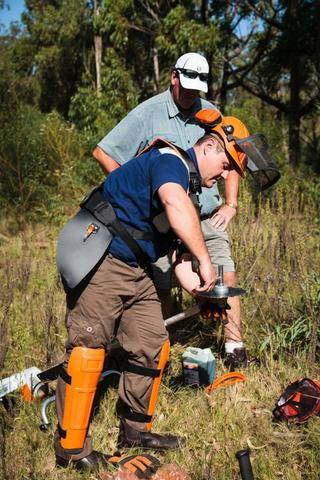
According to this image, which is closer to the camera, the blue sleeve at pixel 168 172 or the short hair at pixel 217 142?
the blue sleeve at pixel 168 172

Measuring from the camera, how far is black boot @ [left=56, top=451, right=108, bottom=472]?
2.96 m

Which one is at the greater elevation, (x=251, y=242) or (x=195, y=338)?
(x=251, y=242)

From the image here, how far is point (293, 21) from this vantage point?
13.5m

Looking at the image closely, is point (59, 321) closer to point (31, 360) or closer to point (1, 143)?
point (31, 360)

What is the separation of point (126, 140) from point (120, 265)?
1277 mm

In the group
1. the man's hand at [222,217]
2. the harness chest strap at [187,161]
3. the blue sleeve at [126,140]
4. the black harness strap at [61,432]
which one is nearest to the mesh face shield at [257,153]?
the harness chest strap at [187,161]

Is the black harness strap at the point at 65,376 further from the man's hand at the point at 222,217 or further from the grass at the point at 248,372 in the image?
the man's hand at the point at 222,217

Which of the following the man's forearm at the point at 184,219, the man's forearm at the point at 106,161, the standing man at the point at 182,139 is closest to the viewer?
the man's forearm at the point at 184,219

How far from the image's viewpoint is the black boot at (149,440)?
319cm

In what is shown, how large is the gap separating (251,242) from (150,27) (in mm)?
11866

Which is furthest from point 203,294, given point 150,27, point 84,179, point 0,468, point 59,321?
point 150,27

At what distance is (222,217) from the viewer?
13.3ft

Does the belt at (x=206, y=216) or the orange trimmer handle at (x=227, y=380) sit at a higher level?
the belt at (x=206, y=216)

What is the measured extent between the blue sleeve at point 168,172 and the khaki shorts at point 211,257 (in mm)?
1333
